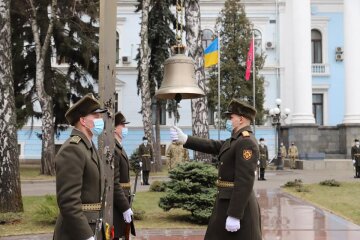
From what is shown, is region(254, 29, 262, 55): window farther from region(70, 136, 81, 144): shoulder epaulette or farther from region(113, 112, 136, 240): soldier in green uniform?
region(70, 136, 81, 144): shoulder epaulette

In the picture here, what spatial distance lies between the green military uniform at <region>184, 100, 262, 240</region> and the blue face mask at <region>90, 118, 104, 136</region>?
1687 millimetres

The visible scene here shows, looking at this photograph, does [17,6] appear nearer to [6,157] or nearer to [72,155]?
[6,157]

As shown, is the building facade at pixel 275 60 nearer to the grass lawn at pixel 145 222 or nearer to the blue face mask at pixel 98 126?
the grass lawn at pixel 145 222

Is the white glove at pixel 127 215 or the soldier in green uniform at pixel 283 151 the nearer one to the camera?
the white glove at pixel 127 215

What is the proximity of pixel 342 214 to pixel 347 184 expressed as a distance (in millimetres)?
8140

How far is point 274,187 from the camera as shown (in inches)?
810

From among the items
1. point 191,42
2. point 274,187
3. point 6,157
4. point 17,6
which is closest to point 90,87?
point 17,6

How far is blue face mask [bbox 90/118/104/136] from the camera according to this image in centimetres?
510

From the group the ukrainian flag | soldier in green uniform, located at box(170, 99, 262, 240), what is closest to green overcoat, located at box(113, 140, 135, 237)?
soldier in green uniform, located at box(170, 99, 262, 240)

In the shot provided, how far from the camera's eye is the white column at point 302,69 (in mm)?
36875

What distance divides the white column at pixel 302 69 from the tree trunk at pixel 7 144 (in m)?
26.4

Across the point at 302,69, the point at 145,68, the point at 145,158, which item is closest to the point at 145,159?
the point at 145,158

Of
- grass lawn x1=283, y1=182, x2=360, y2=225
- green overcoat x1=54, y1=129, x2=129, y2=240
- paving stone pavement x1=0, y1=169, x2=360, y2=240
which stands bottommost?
paving stone pavement x1=0, y1=169, x2=360, y2=240

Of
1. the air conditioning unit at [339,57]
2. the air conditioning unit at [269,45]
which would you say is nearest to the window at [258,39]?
the air conditioning unit at [269,45]
